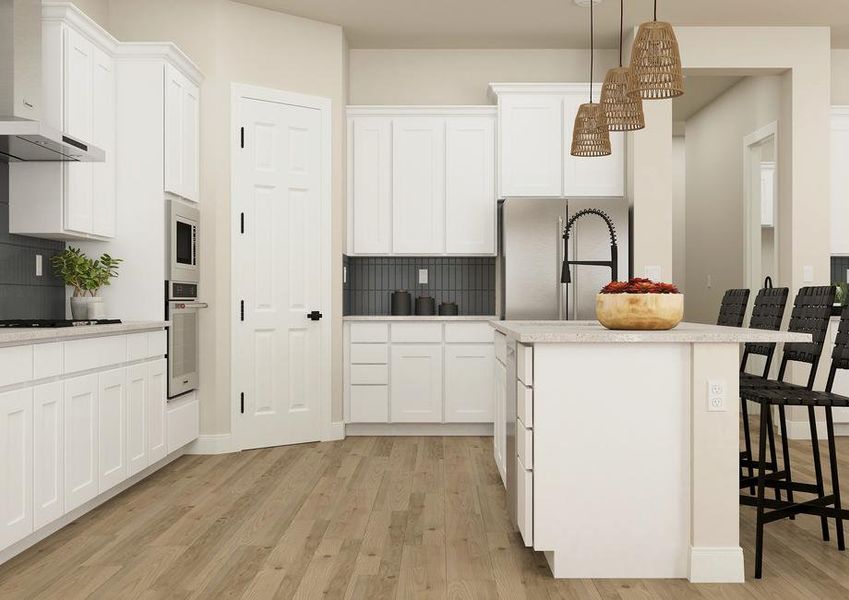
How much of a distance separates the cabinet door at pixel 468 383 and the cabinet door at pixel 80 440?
284 centimetres

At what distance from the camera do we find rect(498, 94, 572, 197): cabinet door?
573 centimetres

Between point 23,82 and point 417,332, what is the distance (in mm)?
3163

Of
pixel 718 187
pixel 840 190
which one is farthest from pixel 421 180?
pixel 718 187

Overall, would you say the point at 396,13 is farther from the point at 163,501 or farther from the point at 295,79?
the point at 163,501

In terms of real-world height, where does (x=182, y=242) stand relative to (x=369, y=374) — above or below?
above

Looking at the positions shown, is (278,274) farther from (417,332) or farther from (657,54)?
(657,54)

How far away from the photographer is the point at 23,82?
3.50m

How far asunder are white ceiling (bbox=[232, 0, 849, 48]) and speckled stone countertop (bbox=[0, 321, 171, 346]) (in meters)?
2.57

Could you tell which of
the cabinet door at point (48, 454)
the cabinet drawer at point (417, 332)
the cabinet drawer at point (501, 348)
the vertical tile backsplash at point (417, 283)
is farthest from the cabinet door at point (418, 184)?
the cabinet door at point (48, 454)

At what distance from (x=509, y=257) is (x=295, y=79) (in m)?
2.03

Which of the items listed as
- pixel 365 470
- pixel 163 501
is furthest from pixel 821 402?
pixel 163 501

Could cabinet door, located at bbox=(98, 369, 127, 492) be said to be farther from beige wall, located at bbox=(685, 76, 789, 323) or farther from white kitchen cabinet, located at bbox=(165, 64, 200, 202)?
beige wall, located at bbox=(685, 76, 789, 323)

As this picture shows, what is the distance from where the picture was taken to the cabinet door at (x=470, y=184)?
5.89 m

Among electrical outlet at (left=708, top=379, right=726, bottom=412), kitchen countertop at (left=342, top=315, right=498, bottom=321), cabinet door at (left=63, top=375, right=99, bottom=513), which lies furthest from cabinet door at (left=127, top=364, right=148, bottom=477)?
electrical outlet at (left=708, top=379, right=726, bottom=412)
